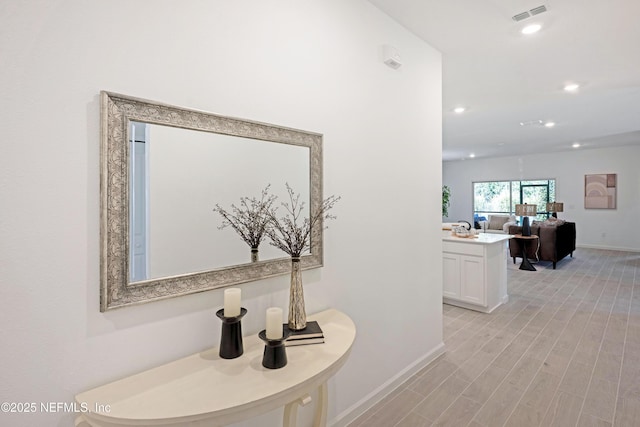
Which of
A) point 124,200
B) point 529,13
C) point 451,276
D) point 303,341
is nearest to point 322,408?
point 303,341

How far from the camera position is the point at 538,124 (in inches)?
235

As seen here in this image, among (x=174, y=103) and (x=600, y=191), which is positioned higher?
(x=600, y=191)

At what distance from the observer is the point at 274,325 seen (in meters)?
1.24

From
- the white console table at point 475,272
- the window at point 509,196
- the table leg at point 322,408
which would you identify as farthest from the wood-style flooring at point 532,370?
the window at point 509,196

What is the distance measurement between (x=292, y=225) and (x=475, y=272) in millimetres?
3243

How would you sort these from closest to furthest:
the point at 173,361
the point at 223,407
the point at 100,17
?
1. the point at 223,407
2. the point at 100,17
3. the point at 173,361

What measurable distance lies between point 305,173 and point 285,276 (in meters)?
0.56

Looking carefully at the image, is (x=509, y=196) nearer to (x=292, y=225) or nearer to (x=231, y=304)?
(x=292, y=225)

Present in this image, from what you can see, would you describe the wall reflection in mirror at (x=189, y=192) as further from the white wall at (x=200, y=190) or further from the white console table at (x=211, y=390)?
the white console table at (x=211, y=390)

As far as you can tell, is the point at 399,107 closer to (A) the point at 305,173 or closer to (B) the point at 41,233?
(A) the point at 305,173

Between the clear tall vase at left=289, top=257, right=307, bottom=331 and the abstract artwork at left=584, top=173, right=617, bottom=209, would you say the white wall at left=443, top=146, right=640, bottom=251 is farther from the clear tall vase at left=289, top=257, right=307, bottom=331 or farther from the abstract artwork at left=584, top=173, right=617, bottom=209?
the clear tall vase at left=289, top=257, right=307, bottom=331

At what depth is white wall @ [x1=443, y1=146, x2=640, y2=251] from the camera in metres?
8.41

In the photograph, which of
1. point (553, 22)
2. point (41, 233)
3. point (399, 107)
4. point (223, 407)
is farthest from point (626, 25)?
point (41, 233)

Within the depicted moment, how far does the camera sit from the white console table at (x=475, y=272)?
158 inches
